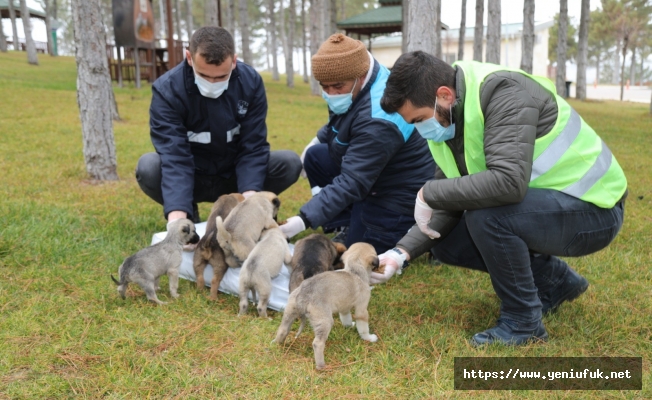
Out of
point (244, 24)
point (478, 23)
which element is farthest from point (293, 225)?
point (478, 23)

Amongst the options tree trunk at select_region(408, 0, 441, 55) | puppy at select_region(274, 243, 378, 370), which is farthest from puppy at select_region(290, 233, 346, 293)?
tree trunk at select_region(408, 0, 441, 55)

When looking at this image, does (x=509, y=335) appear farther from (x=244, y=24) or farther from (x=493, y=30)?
(x=244, y=24)

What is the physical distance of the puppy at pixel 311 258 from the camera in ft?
12.8

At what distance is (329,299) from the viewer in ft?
10.8

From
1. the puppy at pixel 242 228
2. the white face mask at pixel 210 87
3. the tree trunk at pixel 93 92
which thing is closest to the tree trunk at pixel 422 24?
the white face mask at pixel 210 87

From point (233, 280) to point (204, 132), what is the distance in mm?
1557

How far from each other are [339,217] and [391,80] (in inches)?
106

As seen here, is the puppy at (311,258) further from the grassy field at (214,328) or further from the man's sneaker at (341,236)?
the man's sneaker at (341,236)

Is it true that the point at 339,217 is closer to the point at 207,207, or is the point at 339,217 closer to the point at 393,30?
Answer: the point at 207,207

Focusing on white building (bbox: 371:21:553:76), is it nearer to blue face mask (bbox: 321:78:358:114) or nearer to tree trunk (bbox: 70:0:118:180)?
tree trunk (bbox: 70:0:118:180)

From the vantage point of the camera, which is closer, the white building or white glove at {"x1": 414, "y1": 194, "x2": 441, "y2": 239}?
white glove at {"x1": 414, "y1": 194, "x2": 441, "y2": 239}

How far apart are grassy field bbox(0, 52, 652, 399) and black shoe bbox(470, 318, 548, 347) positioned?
0.07m

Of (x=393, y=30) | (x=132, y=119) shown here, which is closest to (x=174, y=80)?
(x=132, y=119)

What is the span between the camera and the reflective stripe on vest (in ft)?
10.6
